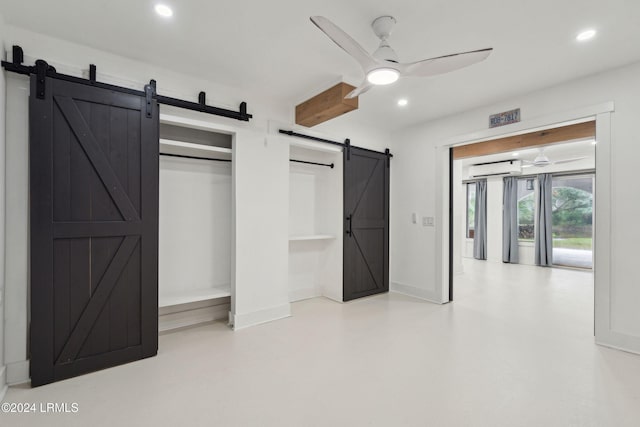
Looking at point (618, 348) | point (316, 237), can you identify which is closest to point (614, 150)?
point (618, 348)

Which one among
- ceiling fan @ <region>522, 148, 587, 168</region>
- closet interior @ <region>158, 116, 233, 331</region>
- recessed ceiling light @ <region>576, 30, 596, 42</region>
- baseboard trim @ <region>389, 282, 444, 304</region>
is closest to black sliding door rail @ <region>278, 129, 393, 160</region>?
closet interior @ <region>158, 116, 233, 331</region>

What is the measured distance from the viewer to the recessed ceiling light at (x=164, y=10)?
202 centimetres

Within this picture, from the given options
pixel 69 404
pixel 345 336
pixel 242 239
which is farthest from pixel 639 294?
pixel 69 404

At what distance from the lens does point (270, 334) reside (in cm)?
311

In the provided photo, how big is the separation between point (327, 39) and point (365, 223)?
2740 millimetres

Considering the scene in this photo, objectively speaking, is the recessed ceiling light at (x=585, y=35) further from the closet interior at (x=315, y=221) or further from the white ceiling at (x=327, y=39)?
the closet interior at (x=315, y=221)

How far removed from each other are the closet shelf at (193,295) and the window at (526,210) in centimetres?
800

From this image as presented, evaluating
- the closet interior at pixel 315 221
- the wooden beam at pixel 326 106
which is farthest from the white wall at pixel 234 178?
the closet interior at pixel 315 221

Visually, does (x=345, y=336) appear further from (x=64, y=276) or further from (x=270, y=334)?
(x=64, y=276)

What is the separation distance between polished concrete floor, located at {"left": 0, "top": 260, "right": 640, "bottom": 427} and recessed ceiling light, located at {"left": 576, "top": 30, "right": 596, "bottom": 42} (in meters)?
2.70

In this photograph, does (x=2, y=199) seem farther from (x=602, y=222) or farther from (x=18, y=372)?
(x=602, y=222)

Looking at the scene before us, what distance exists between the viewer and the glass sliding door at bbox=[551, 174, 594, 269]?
7094 millimetres

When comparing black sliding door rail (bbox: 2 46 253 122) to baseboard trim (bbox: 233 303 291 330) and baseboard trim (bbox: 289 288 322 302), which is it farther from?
baseboard trim (bbox: 289 288 322 302)

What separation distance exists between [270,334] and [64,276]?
187 cm
